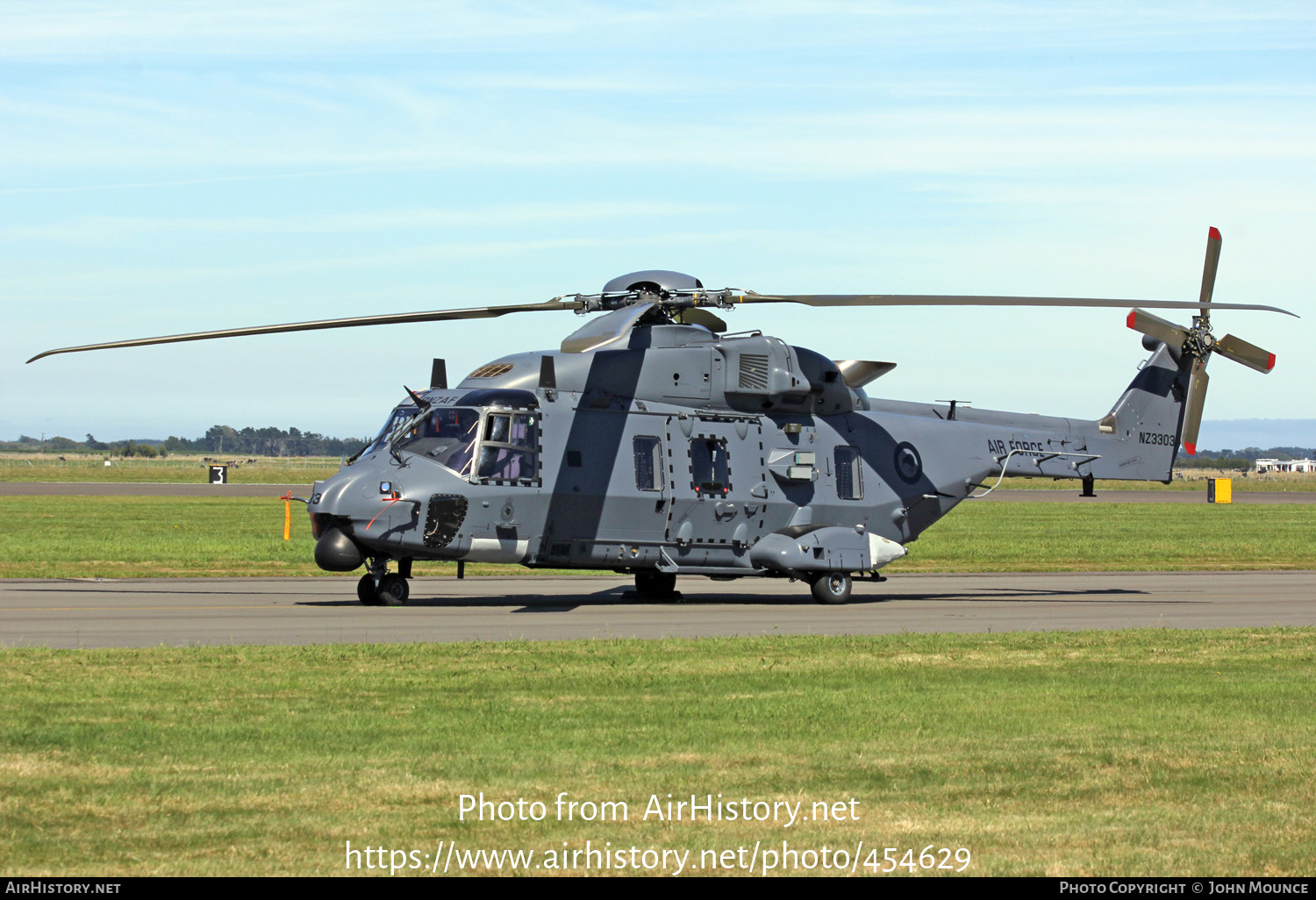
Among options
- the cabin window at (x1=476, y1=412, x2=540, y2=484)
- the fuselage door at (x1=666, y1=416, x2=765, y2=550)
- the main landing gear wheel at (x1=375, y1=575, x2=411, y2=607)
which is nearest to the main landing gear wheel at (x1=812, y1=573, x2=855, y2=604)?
the fuselage door at (x1=666, y1=416, x2=765, y2=550)

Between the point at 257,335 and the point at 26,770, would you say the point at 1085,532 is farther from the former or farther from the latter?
the point at 26,770

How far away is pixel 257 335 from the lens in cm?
1931

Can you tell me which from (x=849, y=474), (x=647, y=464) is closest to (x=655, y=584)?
(x=647, y=464)

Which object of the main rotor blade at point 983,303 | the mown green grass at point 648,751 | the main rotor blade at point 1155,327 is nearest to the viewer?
the mown green grass at point 648,751

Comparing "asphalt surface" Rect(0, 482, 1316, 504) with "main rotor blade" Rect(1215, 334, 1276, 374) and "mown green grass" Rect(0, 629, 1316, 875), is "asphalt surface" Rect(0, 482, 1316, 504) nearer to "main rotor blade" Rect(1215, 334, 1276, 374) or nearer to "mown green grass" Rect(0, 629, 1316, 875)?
"main rotor blade" Rect(1215, 334, 1276, 374)

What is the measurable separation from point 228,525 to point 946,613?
104 ft

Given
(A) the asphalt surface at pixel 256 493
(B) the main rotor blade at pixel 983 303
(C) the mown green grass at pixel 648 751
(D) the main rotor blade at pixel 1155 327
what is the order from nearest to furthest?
(C) the mown green grass at pixel 648 751
(B) the main rotor blade at pixel 983 303
(D) the main rotor blade at pixel 1155 327
(A) the asphalt surface at pixel 256 493

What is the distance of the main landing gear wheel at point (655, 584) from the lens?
24.7 meters

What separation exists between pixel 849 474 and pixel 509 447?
6.65 m

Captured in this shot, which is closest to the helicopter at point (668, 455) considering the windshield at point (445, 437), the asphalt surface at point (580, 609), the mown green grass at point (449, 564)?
the windshield at point (445, 437)

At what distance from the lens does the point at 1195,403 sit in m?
27.8

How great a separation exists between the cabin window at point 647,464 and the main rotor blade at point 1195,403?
11.3m

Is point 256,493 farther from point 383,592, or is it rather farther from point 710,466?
point 710,466

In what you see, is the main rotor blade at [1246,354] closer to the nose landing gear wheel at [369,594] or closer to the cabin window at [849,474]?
the cabin window at [849,474]
